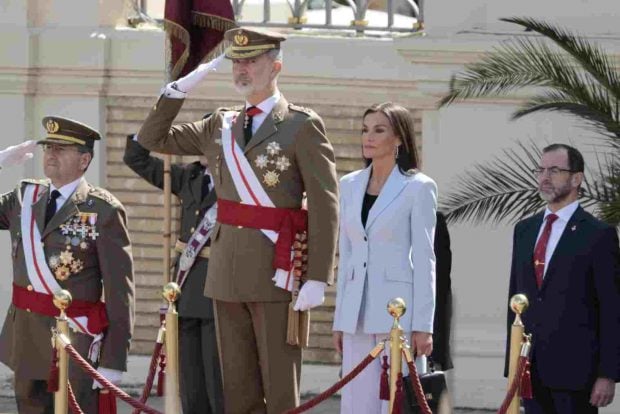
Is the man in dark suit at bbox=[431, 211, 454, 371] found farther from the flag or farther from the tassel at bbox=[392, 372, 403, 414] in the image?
the flag

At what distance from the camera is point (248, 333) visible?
25.8ft

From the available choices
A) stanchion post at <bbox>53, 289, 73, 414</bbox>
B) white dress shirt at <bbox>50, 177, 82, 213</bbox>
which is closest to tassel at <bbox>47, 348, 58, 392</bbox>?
stanchion post at <bbox>53, 289, 73, 414</bbox>

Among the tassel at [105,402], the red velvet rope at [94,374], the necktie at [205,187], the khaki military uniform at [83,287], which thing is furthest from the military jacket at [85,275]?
the necktie at [205,187]

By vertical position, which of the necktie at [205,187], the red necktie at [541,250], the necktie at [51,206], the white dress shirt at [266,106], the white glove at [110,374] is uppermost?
the white dress shirt at [266,106]

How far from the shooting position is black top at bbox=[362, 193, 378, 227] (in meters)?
7.77

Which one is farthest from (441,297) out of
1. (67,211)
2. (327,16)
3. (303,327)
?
(327,16)

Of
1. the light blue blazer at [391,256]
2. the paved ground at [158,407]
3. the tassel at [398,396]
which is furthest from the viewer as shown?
the paved ground at [158,407]

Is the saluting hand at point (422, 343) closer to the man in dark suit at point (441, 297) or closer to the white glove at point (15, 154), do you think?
the man in dark suit at point (441, 297)

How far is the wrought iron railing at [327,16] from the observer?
1149cm

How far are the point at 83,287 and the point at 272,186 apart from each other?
0.96m

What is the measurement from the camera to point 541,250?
805 cm

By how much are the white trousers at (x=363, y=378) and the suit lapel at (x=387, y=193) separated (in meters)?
0.47

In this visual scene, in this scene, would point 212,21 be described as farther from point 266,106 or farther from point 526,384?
point 526,384

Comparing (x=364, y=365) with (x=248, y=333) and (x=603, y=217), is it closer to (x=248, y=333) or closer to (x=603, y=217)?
(x=248, y=333)
